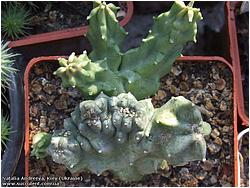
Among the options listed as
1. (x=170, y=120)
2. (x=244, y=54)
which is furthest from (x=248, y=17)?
(x=170, y=120)

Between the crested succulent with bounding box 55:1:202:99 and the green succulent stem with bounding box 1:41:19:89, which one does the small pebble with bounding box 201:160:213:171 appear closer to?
the crested succulent with bounding box 55:1:202:99

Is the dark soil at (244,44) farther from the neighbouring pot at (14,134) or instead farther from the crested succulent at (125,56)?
the neighbouring pot at (14,134)

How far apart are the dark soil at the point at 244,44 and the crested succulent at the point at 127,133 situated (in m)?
0.58

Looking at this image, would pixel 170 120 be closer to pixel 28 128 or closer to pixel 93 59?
pixel 93 59

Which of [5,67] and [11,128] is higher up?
[5,67]

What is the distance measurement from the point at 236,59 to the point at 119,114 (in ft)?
2.09

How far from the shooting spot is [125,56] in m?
1.70

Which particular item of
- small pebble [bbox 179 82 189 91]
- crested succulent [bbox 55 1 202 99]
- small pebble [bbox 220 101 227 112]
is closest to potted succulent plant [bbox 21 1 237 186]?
crested succulent [bbox 55 1 202 99]

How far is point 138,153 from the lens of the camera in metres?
1.57

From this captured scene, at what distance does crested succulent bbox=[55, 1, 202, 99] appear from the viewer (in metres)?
1.52

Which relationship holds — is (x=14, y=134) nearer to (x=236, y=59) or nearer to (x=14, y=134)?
(x=14, y=134)

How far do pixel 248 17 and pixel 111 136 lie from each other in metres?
0.87

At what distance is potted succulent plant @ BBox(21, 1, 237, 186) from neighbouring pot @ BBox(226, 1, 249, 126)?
11 cm

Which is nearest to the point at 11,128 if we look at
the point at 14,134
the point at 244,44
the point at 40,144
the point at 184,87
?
the point at 14,134
